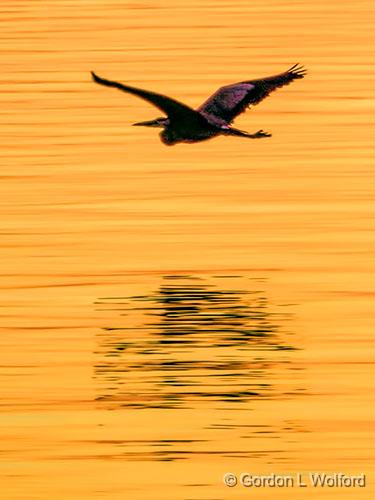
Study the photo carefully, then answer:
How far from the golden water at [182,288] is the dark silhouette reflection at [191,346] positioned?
2 cm

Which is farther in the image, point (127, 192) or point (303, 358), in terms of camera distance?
point (127, 192)

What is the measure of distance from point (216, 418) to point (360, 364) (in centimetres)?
164

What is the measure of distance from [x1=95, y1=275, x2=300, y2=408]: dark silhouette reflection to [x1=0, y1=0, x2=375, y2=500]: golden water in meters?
0.02

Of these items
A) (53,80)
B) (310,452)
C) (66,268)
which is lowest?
(310,452)

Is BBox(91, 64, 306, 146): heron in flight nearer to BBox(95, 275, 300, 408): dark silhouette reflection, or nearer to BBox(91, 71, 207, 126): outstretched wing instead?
BBox(91, 71, 207, 126): outstretched wing

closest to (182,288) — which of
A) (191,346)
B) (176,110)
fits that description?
(191,346)

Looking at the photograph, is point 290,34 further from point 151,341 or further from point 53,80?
point 151,341

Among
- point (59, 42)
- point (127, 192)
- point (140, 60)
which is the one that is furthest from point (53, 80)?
point (127, 192)

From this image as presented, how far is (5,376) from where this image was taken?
631 inches

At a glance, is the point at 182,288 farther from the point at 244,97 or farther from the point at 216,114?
the point at 244,97

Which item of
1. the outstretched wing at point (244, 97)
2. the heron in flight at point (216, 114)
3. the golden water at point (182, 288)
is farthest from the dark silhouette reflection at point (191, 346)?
the outstretched wing at point (244, 97)

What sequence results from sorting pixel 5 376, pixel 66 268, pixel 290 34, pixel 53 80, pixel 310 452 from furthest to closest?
pixel 290 34, pixel 53 80, pixel 66 268, pixel 5 376, pixel 310 452

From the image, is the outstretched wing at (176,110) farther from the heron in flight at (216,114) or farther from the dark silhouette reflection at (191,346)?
the dark silhouette reflection at (191,346)

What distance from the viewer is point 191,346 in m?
16.6
